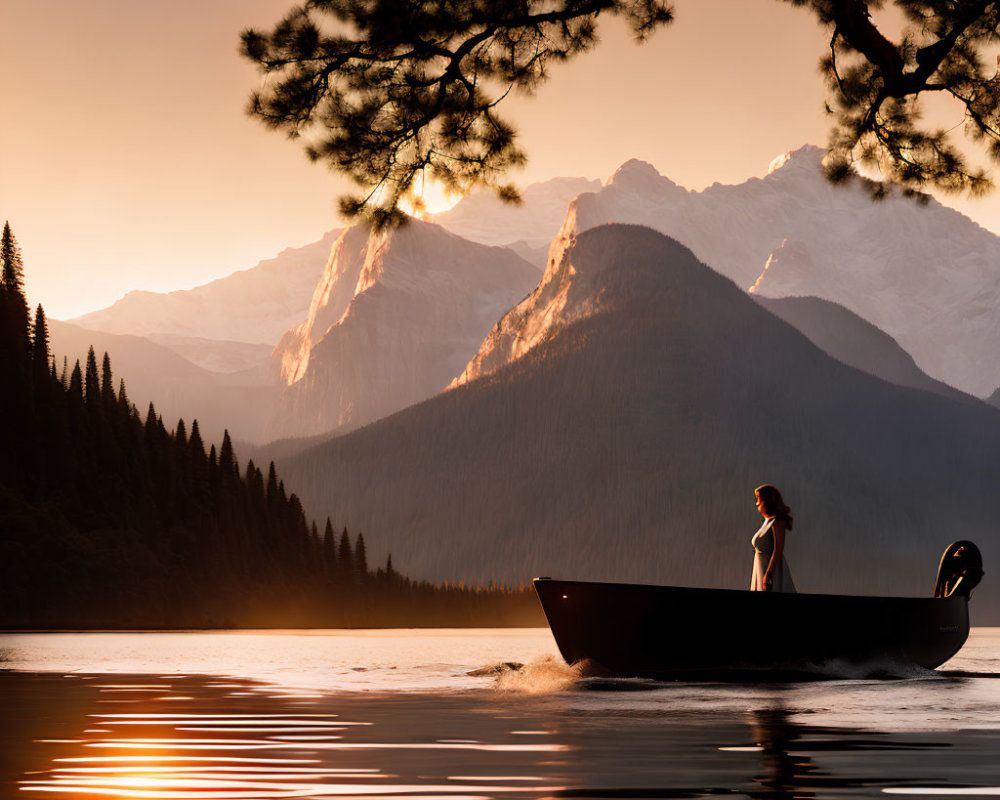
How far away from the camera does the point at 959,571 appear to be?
101ft

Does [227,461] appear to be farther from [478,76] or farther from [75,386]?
[478,76]

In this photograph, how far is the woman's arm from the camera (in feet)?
77.0

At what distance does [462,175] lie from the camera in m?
20.5

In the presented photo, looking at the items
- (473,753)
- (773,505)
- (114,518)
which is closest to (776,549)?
(773,505)

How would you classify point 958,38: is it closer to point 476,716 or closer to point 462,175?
point 462,175

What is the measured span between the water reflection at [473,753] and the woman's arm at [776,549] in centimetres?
411

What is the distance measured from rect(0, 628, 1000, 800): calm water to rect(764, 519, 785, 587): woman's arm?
1881 mm

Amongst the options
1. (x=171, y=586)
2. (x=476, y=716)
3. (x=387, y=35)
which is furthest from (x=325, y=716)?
(x=171, y=586)

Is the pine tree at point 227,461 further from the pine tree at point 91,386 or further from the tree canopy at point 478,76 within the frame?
the tree canopy at point 478,76

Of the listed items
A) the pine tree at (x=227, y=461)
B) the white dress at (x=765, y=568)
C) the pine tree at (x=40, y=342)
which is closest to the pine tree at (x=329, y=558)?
the pine tree at (x=227, y=461)

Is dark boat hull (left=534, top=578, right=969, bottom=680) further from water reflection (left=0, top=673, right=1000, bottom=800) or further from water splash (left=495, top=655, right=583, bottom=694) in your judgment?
water reflection (left=0, top=673, right=1000, bottom=800)

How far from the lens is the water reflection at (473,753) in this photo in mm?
10672

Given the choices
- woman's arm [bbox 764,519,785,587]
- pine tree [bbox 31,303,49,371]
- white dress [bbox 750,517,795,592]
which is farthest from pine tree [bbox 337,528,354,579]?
woman's arm [bbox 764,519,785,587]

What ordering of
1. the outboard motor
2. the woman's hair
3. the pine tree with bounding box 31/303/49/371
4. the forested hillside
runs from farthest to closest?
1. the pine tree with bounding box 31/303/49/371
2. the forested hillside
3. the outboard motor
4. the woman's hair
